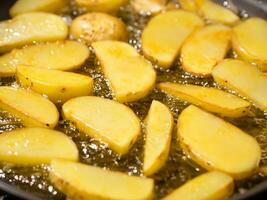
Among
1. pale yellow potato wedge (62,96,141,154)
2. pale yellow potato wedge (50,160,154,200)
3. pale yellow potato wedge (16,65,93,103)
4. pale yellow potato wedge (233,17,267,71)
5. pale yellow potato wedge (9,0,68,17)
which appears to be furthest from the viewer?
pale yellow potato wedge (9,0,68,17)

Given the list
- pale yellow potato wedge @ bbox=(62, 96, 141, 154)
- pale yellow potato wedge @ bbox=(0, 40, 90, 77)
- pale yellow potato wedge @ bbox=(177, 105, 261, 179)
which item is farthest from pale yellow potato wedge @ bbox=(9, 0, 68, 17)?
pale yellow potato wedge @ bbox=(177, 105, 261, 179)

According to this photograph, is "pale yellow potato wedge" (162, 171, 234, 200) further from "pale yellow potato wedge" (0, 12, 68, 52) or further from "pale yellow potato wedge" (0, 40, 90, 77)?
"pale yellow potato wedge" (0, 12, 68, 52)

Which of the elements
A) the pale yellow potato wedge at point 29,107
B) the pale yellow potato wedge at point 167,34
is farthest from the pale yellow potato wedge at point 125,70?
the pale yellow potato wedge at point 29,107

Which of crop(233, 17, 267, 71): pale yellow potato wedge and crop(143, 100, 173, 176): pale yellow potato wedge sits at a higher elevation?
crop(233, 17, 267, 71): pale yellow potato wedge

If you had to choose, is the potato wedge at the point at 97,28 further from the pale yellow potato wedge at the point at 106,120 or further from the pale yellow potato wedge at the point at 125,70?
the pale yellow potato wedge at the point at 106,120

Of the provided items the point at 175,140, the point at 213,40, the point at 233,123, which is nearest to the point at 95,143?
the point at 175,140

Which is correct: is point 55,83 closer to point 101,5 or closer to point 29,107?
point 29,107
